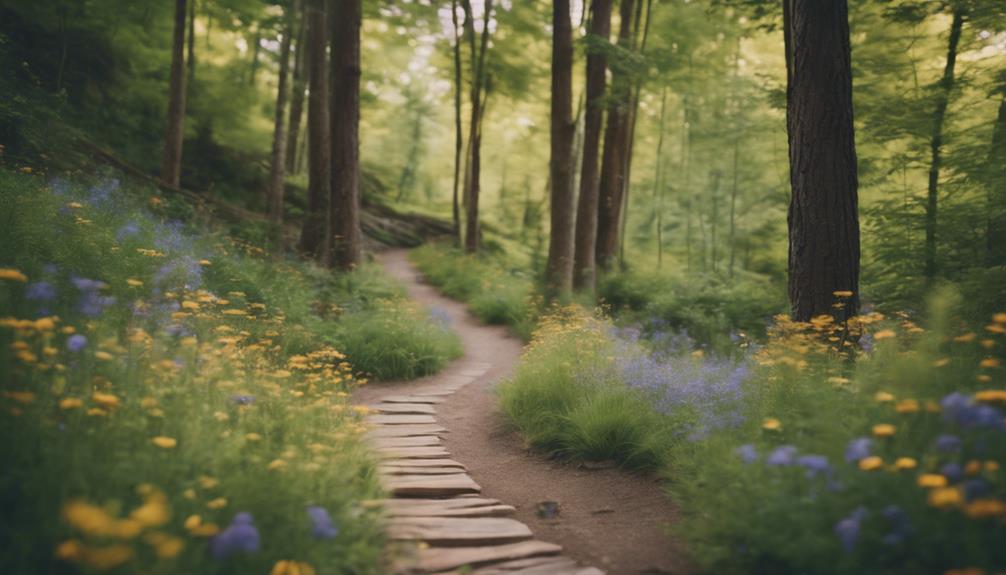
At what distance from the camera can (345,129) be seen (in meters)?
10.8

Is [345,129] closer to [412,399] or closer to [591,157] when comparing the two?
[591,157]

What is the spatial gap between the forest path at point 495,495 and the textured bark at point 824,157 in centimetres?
262

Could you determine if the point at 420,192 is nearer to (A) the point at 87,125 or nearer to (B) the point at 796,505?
(A) the point at 87,125

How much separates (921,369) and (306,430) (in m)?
3.68

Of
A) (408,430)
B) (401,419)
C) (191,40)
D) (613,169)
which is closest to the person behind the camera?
(408,430)

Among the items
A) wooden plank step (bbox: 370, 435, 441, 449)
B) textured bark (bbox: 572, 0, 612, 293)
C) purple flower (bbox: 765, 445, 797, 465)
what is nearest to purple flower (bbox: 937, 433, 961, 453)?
purple flower (bbox: 765, 445, 797, 465)

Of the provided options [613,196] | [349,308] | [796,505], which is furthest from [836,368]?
[613,196]

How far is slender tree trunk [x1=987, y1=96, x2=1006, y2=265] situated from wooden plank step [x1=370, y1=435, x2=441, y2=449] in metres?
7.25

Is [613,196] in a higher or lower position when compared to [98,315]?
higher

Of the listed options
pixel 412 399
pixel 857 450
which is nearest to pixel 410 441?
pixel 412 399

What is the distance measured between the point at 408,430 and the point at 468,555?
2.36 meters

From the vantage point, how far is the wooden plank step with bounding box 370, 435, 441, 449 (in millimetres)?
5036

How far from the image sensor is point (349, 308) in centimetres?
932

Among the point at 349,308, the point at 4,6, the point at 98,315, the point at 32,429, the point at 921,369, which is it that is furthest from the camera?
the point at 4,6
